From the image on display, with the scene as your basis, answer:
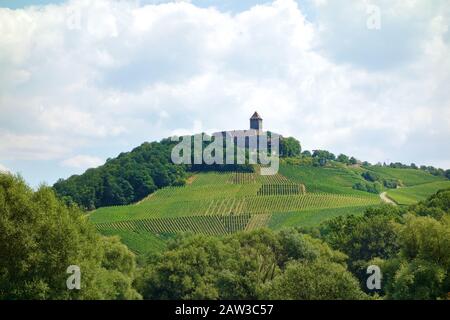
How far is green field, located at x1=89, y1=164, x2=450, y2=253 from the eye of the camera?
88.1 m

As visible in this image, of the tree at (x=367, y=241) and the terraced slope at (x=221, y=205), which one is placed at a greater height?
the terraced slope at (x=221, y=205)

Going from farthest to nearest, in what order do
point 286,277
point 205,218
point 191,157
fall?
point 191,157, point 205,218, point 286,277

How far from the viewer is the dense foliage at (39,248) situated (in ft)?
111

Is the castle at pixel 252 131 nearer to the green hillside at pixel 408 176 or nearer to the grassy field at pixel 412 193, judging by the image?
the green hillside at pixel 408 176

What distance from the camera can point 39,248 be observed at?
34.8m

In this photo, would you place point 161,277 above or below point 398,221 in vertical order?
below

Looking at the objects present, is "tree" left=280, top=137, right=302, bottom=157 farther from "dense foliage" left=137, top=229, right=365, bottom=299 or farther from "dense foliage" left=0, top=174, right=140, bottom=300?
"dense foliage" left=0, top=174, right=140, bottom=300

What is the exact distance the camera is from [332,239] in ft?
215

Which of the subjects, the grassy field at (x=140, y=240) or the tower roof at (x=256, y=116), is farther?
the tower roof at (x=256, y=116)

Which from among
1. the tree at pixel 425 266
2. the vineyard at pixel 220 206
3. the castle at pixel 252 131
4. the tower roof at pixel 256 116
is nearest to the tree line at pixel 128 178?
the vineyard at pixel 220 206

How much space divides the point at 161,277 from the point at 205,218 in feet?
139

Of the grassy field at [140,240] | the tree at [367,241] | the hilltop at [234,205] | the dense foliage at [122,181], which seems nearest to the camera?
the tree at [367,241]
